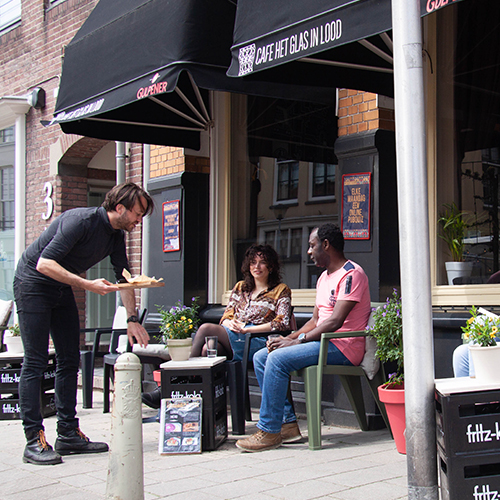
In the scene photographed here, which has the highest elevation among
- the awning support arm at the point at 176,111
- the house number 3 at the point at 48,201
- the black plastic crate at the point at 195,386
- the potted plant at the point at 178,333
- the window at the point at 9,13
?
the window at the point at 9,13

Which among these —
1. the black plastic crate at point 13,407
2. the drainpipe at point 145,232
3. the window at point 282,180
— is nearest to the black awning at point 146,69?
the window at point 282,180

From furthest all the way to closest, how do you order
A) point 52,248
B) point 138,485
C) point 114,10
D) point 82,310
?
point 82,310 < point 114,10 < point 52,248 < point 138,485

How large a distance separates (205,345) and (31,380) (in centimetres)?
154

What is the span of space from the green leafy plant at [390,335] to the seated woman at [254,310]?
1.12 m

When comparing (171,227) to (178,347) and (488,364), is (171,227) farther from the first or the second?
(488,364)

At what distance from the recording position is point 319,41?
4.23m

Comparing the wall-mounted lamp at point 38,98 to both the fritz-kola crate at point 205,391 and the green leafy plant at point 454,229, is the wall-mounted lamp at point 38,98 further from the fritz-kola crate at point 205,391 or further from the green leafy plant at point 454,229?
the green leafy plant at point 454,229

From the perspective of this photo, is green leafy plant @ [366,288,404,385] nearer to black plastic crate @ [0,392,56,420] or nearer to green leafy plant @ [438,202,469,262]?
green leafy plant @ [438,202,469,262]

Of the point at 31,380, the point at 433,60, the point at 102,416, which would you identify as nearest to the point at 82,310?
the point at 102,416

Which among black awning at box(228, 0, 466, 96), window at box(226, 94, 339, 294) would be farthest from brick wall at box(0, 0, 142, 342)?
black awning at box(228, 0, 466, 96)

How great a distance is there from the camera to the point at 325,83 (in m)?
5.38

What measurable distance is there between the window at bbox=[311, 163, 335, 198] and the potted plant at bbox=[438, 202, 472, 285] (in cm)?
115

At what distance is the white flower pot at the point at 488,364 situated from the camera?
9.09ft

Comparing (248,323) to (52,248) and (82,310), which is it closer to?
(52,248)
